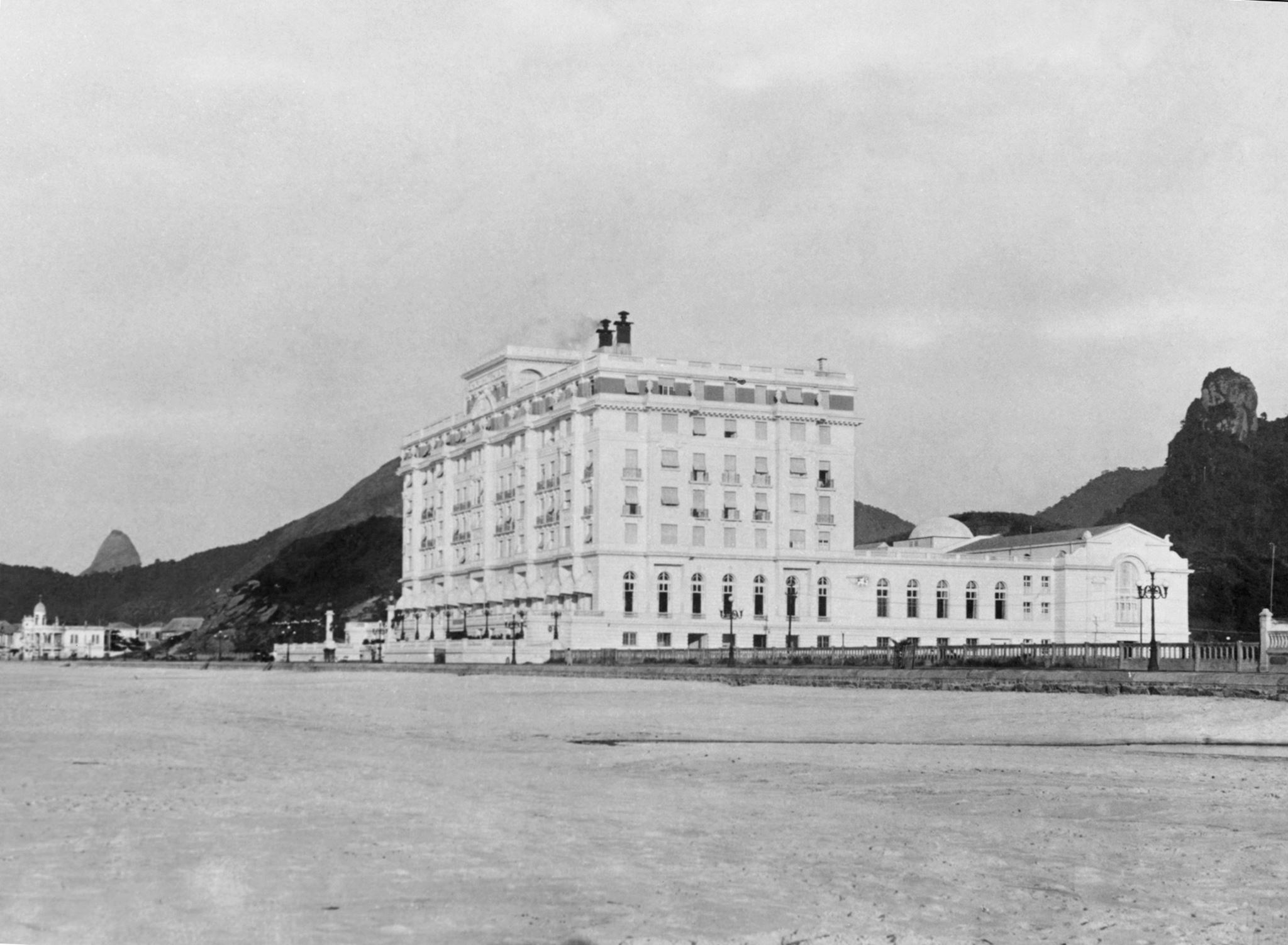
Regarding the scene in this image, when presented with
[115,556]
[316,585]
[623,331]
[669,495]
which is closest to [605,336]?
[623,331]

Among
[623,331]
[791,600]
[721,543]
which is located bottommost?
[791,600]

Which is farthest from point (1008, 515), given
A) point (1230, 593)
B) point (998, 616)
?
point (998, 616)

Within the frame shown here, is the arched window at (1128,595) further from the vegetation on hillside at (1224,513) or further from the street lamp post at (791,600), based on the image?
the street lamp post at (791,600)

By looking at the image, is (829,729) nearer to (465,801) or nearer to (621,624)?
(465,801)

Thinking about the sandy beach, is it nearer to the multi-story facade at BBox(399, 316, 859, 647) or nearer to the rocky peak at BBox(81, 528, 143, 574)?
the rocky peak at BBox(81, 528, 143, 574)

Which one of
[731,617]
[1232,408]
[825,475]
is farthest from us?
[825,475]

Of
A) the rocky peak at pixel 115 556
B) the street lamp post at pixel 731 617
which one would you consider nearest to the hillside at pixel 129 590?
the rocky peak at pixel 115 556

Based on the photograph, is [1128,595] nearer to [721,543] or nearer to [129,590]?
[721,543]
